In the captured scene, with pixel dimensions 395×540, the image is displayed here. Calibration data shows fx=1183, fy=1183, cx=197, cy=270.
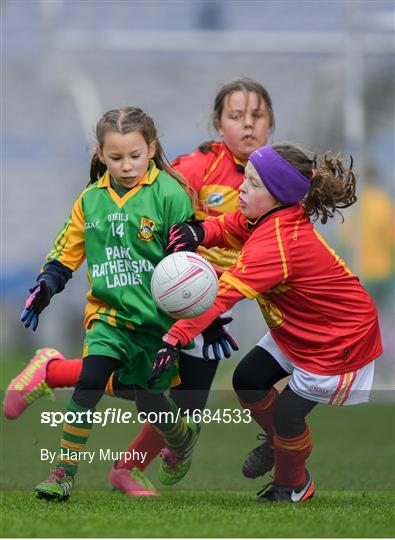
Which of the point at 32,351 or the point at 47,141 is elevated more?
the point at 47,141

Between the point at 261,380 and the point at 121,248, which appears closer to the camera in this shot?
the point at 121,248

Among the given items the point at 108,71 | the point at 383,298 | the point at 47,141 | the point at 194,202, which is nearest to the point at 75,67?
the point at 47,141

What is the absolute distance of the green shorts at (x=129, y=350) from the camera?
5000mm

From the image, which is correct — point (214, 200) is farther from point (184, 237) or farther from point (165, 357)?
point (165, 357)

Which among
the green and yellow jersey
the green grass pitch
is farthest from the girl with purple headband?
the green grass pitch

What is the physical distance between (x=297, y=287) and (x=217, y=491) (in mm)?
1344

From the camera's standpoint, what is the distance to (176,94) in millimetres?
15414

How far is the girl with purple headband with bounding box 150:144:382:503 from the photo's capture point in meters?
4.83

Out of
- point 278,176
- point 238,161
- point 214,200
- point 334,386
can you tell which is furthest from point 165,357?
→ point 238,161

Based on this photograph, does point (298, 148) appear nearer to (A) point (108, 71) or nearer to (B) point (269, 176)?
(B) point (269, 176)

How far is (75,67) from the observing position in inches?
522

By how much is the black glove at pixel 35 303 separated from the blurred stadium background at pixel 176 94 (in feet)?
17.7

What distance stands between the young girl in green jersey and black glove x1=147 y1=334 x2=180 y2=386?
16.0 inches

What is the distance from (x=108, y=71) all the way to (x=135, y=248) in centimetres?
1133
